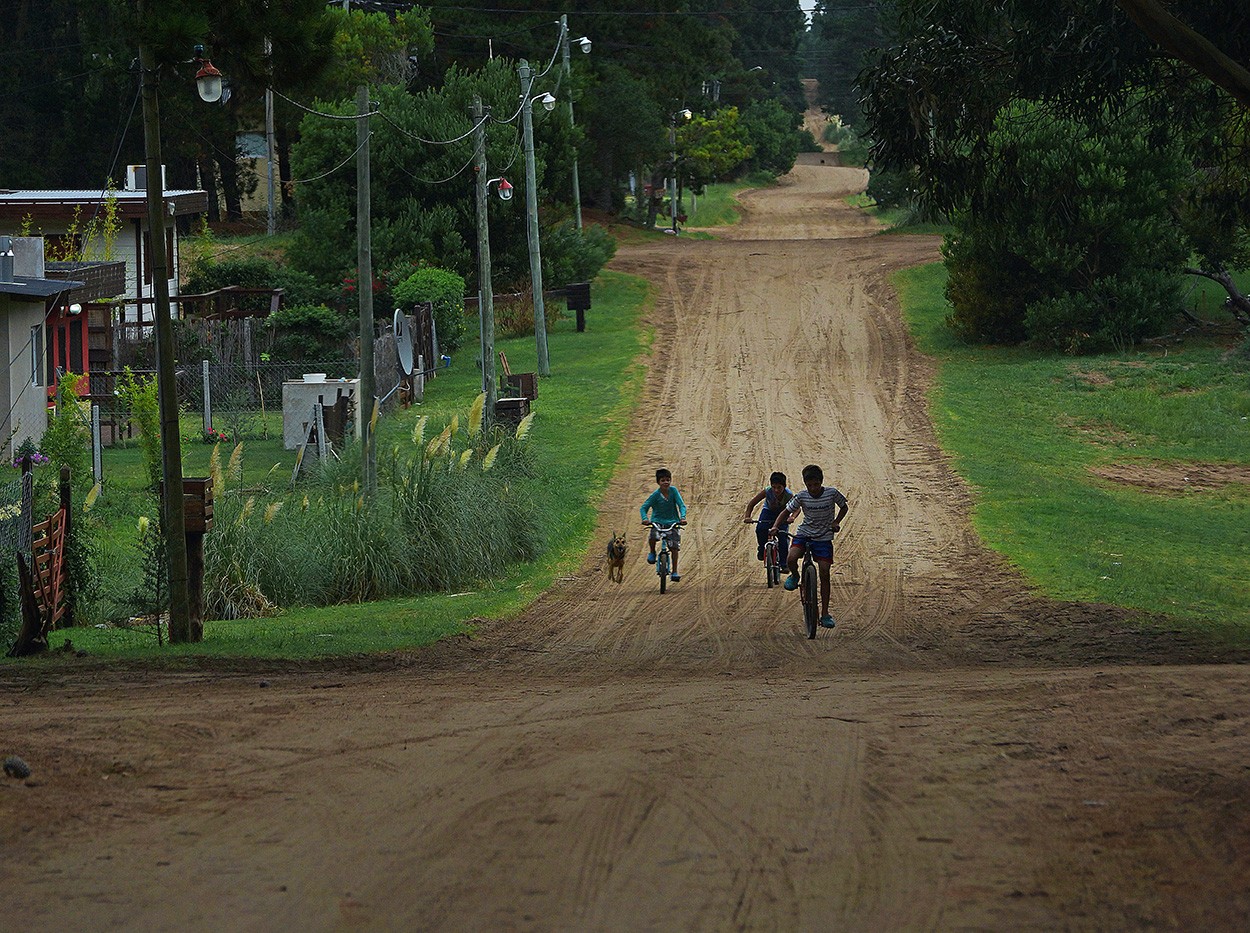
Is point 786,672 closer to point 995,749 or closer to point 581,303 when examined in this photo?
point 995,749

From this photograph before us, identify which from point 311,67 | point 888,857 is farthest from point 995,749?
point 311,67

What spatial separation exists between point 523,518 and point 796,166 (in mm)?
93314

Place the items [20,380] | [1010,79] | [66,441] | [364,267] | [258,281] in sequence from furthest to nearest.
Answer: [258,281] < [20,380] < [364,267] < [66,441] < [1010,79]

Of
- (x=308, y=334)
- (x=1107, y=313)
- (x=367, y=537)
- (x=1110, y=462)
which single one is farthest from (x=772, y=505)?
(x=1107, y=313)

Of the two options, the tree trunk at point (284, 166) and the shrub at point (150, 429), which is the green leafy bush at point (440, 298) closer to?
the shrub at point (150, 429)

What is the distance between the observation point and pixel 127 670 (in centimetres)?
1143

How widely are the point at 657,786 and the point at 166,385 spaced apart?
7.08m

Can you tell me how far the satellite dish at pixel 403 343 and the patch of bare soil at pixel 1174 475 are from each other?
15.1 metres

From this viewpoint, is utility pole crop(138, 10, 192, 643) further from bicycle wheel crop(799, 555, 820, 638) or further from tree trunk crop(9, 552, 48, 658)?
bicycle wheel crop(799, 555, 820, 638)

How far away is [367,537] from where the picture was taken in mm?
17484

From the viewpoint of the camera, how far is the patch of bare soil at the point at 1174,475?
81.7ft

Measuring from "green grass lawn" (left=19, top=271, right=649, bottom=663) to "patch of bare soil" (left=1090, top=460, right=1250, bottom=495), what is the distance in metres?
9.22

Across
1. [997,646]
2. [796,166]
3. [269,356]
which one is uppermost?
[796,166]

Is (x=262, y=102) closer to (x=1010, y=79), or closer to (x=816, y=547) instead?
(x=1010, y=79)
